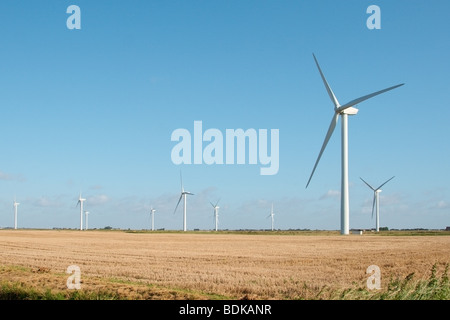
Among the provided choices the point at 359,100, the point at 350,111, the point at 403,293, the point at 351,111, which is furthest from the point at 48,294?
the point at 351,111

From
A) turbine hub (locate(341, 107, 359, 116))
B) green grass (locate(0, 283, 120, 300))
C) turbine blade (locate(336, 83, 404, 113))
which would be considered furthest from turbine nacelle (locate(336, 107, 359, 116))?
green grass (locate(0, 283, 120, 300))

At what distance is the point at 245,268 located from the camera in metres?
30.6

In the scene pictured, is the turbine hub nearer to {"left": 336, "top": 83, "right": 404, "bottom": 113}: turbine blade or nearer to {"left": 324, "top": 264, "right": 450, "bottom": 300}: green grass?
{"left": 336, "top": 83, "right": 404, "bottom": 113}: turbine blade

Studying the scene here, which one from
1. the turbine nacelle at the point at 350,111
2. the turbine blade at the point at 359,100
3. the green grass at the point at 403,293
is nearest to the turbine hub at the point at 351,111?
the turbine nacelle at the point at 350,111

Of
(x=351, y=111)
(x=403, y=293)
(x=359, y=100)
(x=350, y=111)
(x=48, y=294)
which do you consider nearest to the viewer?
(x=403, y=293)

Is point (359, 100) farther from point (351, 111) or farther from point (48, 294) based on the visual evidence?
point (48, 294)

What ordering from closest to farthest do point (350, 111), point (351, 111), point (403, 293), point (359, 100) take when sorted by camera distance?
point (403, 293), point (359, 100), point (350, 111), point (351, 111)

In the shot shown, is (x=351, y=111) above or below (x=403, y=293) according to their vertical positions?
above

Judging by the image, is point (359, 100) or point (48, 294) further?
point (359, 100)

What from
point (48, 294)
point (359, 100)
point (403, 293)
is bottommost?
point (48, 294)

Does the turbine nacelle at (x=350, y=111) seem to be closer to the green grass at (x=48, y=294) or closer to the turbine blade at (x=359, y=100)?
the turbine blade at (x=359, y=100)
